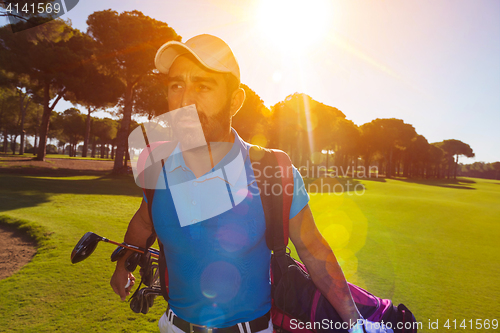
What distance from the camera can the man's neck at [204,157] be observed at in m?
1.62

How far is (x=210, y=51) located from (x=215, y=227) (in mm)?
1004

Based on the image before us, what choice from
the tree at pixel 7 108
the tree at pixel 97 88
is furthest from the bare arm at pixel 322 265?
the tree at pixel 7 108

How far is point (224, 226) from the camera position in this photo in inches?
56.3

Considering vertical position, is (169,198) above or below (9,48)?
below

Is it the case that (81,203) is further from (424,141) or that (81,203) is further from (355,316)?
(424,141)

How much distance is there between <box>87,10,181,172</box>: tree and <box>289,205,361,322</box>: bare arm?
22222 mm

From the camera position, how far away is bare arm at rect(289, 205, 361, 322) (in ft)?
4.66

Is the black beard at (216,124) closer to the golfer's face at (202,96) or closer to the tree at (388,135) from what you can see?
the golfer's face at (202,96)

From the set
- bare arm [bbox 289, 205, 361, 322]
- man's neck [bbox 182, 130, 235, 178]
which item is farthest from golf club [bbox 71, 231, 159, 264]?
bare arm [bbox 289, 205, 361, 322]

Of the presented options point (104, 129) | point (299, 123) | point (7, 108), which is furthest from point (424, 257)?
point (104, 129)

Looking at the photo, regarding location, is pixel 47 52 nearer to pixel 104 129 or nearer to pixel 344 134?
pixel 344 134

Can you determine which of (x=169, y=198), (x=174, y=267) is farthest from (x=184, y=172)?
(x=174, y=267)

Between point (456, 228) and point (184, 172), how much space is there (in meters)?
11.6

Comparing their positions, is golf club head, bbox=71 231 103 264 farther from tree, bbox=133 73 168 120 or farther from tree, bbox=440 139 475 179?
tree, bbox=440 139 475 179
